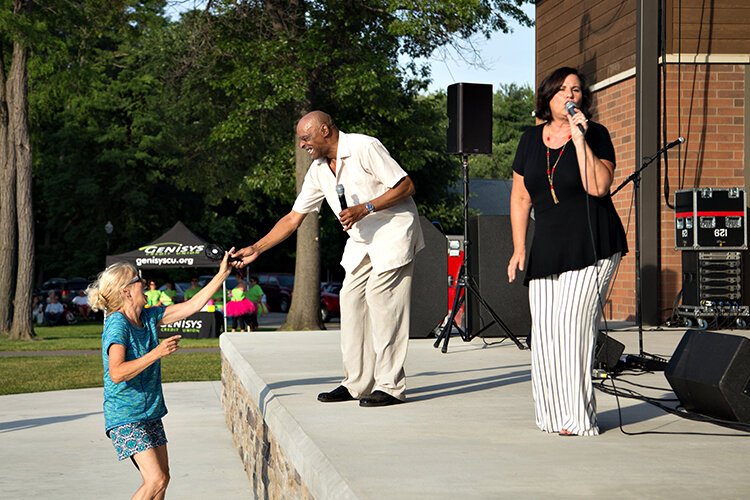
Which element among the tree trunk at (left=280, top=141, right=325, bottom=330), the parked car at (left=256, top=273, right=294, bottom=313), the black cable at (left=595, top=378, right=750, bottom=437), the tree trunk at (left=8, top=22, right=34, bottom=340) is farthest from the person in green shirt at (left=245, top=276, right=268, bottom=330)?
the parked car at (left=256, top=273, right=294, bottom=313)

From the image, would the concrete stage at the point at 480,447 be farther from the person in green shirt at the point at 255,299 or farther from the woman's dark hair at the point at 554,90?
the person in green shirt at the point at 255,299

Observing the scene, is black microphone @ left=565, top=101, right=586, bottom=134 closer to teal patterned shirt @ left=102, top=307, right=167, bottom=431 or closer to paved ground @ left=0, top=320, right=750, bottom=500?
paved ground @ left=0, top=320, right=750, bottom=500

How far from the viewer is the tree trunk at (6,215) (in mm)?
26812

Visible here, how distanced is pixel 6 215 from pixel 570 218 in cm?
2460

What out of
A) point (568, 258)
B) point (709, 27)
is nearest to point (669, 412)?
point (568, 258)

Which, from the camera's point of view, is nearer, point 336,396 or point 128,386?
point 128,386

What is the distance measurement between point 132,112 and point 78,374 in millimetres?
32967

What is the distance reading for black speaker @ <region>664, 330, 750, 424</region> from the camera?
509cm

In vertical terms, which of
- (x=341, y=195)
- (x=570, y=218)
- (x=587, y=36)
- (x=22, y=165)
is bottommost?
(x=570, y=218)

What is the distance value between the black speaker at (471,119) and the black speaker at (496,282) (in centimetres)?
88

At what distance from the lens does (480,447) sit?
15.0 ft

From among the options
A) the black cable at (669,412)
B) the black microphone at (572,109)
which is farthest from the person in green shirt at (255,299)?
the black microphone at (572,109)

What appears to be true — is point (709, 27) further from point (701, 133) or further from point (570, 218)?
point (570, 218)

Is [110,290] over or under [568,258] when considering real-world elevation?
under
